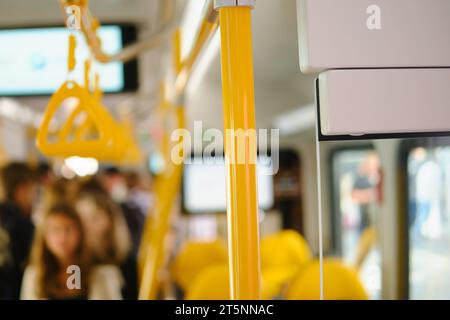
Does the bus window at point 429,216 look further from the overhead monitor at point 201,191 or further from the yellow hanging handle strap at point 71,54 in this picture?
the yellow hanging handle strap at point 71,54

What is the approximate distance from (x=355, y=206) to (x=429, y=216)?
6.55ft

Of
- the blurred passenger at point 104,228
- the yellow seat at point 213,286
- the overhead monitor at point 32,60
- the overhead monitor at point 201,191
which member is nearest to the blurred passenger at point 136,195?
the overhead monitor at point 201,191

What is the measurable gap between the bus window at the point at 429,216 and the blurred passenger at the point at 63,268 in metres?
1.42

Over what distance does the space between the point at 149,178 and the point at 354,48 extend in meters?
10.2

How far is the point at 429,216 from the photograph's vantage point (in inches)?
121

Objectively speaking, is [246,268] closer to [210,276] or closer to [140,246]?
[210,276]

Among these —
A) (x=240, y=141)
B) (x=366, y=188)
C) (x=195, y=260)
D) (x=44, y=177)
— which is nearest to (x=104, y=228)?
(x=195, y=260)

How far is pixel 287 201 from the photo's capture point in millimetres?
5184

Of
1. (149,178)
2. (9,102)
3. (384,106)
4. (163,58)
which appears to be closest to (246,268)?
(384,106)

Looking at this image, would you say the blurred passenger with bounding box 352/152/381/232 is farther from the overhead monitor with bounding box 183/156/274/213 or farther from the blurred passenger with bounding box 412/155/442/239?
the blurred passenger with bounding box 412/155/442/239

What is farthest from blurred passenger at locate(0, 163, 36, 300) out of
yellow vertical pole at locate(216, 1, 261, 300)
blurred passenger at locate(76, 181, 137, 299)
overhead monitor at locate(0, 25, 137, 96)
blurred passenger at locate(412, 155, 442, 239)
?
blurred passenger at locate(412, 155, 442, 239)

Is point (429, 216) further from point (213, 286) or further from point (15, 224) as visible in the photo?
point (15, 224)

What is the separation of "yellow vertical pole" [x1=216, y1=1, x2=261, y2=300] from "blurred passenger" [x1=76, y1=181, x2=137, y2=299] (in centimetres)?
157

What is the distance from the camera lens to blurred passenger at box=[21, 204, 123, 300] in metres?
1.67
